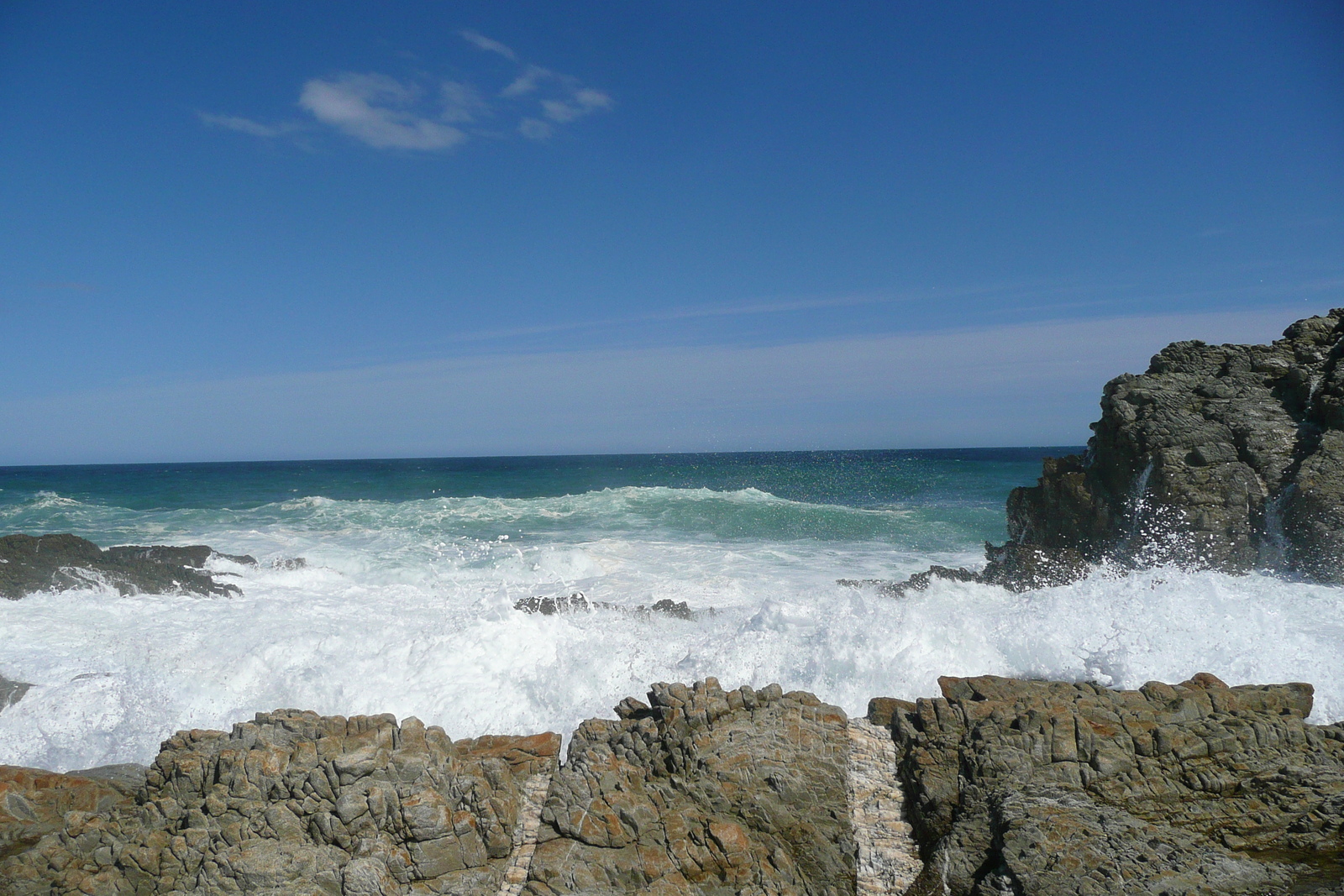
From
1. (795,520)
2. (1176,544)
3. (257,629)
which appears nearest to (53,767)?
(257,629)

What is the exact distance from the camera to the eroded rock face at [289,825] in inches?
168

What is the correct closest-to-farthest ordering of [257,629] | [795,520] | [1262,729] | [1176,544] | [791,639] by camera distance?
[1262,729] < [791,639] < [257,629] < [1176,544] < [795,520]

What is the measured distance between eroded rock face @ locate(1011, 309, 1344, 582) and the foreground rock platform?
6174mm

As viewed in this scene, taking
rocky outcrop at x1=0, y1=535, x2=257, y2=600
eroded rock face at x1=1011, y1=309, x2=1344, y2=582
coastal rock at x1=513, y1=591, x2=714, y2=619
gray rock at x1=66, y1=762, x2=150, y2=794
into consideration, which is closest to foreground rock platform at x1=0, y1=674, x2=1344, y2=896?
gray rock at x1=66, y1=762, x2=150, y2=794

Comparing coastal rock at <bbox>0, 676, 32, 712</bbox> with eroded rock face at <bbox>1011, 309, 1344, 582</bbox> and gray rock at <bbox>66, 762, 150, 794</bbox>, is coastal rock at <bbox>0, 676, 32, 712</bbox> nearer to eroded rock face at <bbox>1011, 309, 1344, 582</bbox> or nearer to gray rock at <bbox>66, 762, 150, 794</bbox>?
gray rock at <bbox>66, 762, 150, 794</bbox>

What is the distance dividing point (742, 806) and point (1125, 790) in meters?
2.43

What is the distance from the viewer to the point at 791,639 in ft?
27.2

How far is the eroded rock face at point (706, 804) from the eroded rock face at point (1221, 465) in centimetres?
847

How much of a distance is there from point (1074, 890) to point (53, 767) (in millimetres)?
8286

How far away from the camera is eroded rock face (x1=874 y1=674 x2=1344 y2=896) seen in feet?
13.1

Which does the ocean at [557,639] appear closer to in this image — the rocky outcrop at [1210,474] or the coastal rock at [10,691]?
the coastal rock at [10,691]

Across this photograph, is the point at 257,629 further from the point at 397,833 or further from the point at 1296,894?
the point at 1296,894

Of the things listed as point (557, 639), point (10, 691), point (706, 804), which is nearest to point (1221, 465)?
point (557, 639)

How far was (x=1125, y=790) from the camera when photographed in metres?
4.66
